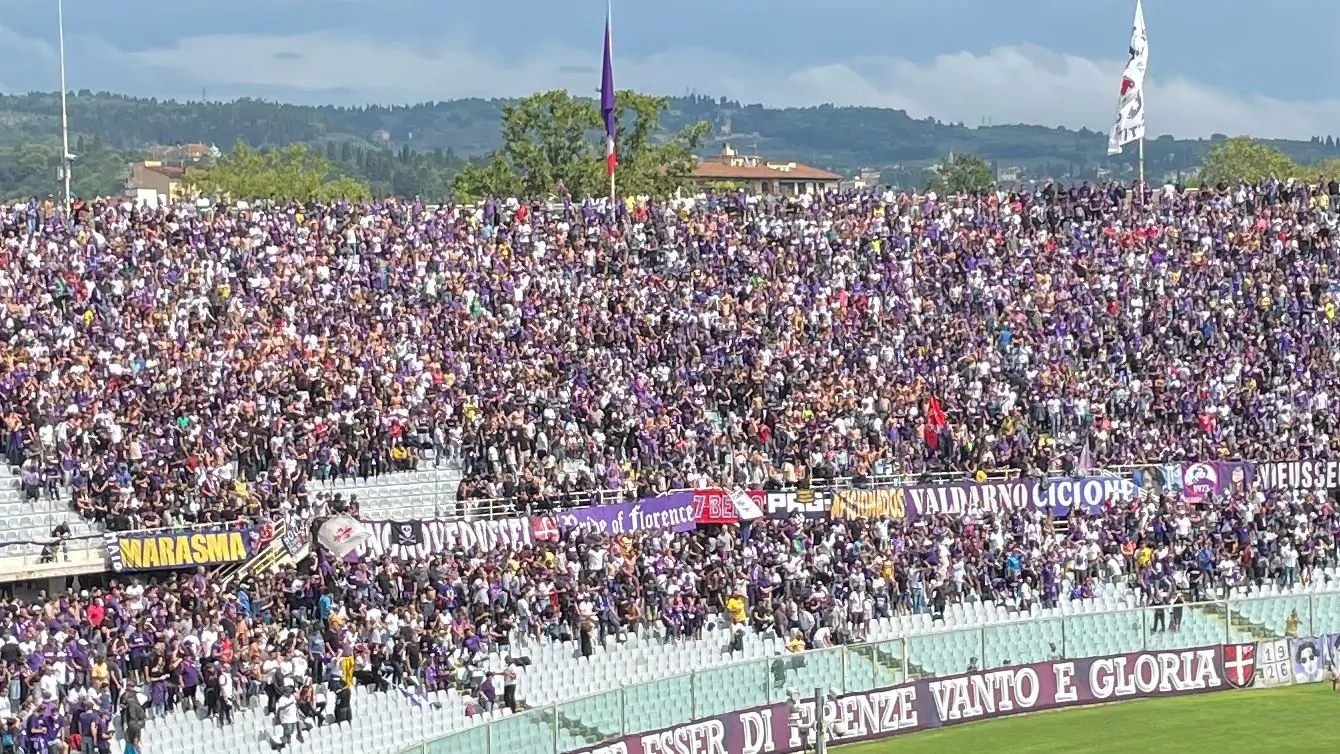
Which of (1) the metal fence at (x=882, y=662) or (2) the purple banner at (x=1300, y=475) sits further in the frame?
(2) the purple banner at (x=1300, y=475)

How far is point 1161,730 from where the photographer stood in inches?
1380

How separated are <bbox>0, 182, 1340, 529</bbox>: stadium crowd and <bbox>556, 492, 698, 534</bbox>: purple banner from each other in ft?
3.07

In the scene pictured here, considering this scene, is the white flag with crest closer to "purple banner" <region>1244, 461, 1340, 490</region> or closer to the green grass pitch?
"purple banner" <region>1244, 461, 1340, 490</region>

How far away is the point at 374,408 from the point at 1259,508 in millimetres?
19678

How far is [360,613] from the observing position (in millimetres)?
36031

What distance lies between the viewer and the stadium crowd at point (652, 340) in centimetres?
4297

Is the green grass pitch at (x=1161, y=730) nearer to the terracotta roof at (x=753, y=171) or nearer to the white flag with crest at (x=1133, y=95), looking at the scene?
the white flag with crest at (x=1133, y=95)

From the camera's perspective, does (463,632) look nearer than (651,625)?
Yes

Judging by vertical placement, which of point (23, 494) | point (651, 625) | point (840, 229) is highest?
point (840, 229)

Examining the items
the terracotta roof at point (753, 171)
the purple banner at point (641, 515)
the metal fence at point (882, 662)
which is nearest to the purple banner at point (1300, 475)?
the metal fence at point (882, 662)

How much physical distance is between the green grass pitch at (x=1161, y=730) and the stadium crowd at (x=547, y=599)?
181 centimetres

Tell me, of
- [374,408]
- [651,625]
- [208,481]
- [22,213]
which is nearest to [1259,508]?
[651,625]

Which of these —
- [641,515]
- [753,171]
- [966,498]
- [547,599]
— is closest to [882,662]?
[547,599]

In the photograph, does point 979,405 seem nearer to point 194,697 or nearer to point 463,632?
point 463,632
